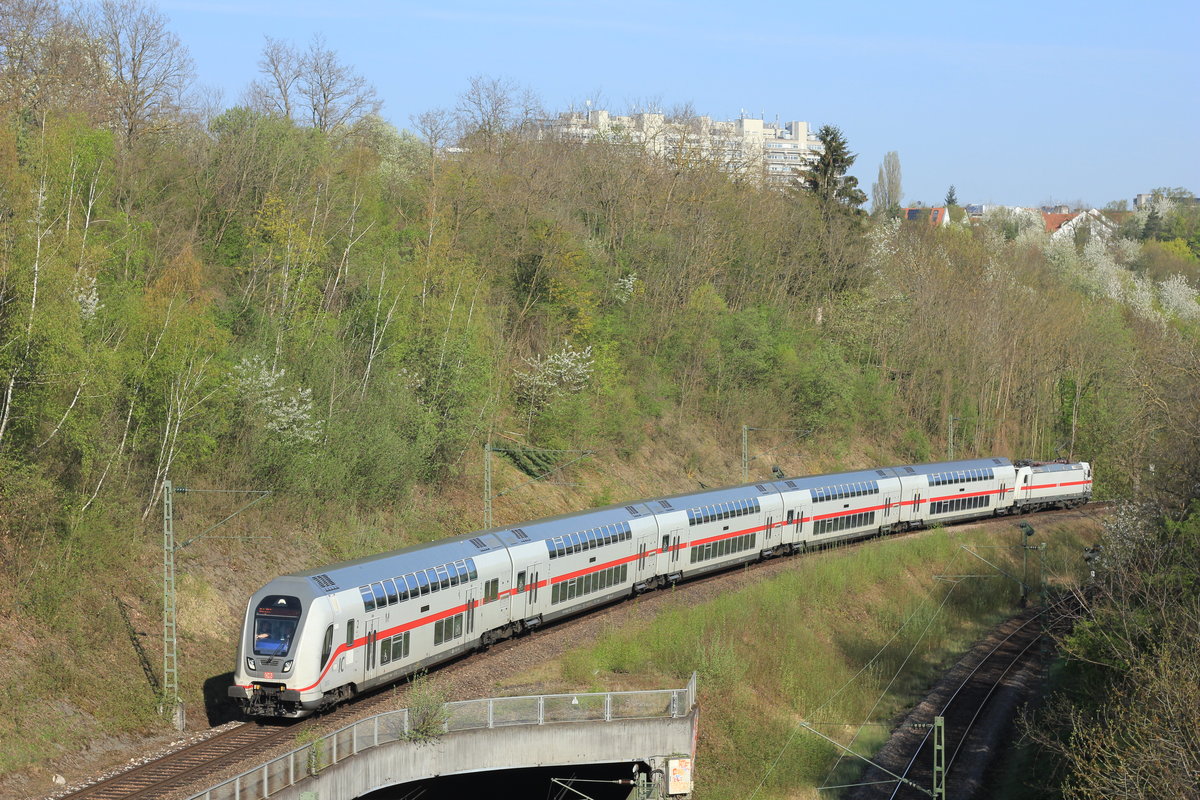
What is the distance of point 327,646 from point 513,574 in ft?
30.5

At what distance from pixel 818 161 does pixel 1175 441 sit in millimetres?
57836

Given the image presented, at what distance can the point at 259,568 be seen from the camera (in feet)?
146

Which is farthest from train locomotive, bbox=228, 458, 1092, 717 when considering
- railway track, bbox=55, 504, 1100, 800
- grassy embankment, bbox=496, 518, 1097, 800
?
grassy embankment, bbox=496, 518, 1097, 800

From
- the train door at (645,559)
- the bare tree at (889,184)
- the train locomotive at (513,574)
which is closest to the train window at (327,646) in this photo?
the train locomotive at (513,574)

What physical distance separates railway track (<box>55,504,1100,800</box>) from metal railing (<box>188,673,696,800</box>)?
7.54 ft

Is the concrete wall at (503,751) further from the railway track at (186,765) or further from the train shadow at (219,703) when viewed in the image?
the train shadow at (219,703)

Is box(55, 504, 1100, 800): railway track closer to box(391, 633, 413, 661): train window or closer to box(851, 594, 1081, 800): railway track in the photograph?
box(391, 633, 413, 661): train window

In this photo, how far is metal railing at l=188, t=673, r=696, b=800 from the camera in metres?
22.7

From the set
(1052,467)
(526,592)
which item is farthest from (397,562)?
(1052,467)

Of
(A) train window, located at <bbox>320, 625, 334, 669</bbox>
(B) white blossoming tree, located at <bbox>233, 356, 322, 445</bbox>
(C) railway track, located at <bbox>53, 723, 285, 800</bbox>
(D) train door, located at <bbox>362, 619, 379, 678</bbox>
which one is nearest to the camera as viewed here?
(C) railway track, located at <bbox>53, 723, 285, 800</bbox>

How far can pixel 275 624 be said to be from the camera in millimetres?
29516

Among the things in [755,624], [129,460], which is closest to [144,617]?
[129,460]

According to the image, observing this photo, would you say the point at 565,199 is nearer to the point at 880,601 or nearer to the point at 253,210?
the point at 253,210

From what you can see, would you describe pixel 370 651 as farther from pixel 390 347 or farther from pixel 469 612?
pixel 390 347
